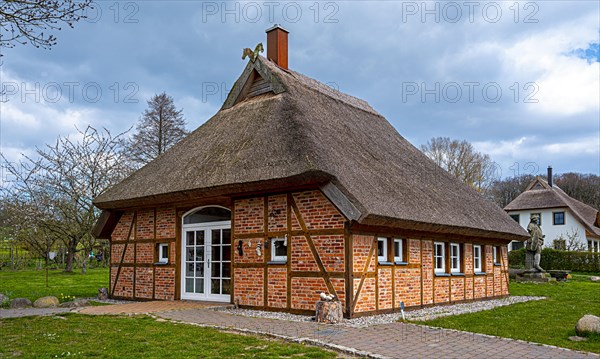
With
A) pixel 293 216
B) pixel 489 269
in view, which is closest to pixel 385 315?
pixel 293 216

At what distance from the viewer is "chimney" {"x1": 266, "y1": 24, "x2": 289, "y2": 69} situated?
1568 centimetres

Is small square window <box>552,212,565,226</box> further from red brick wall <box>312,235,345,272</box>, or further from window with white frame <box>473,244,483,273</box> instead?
red brick wall <box>312,235,345,272</box>

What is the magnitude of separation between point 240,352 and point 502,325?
16.4ft

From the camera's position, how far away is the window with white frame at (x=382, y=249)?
10.6 meters

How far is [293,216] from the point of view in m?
10.4

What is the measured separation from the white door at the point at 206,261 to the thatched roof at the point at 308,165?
984 mm

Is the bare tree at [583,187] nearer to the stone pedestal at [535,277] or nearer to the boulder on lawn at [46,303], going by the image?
the stone pedestal at [535,277]

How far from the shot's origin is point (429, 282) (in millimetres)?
12023

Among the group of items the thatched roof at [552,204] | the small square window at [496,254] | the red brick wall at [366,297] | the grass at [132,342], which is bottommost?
the grass at [132,342]

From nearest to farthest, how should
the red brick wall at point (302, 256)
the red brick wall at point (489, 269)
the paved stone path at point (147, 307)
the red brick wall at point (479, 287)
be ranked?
the red brick wall at point (302, 256)
the paved stone path at point (147, 307)
the red brick wall at point (479, 287)
the red brick wall at point (489, 269)

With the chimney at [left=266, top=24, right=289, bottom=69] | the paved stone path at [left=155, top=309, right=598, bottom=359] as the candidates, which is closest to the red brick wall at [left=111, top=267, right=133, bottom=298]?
the paved stone path at [left=155, top=309, right=598, bottom=359]

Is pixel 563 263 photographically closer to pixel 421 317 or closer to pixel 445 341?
pixel 421 317

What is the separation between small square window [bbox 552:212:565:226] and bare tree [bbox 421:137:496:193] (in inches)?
198

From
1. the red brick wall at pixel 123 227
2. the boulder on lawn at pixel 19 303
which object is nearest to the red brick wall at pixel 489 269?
the red brick wall at pixel 123 227
